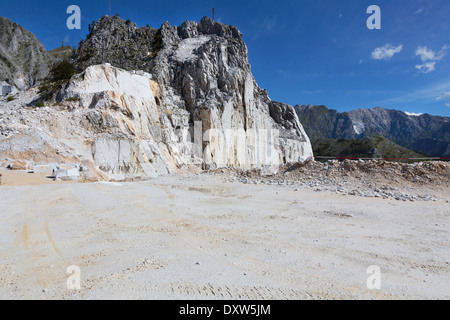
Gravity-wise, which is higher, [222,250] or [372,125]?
[372,125]

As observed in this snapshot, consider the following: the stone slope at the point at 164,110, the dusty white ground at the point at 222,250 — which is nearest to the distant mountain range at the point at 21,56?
the stone slope at the point at 164,110

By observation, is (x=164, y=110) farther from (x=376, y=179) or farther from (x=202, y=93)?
(x=376, y=179)

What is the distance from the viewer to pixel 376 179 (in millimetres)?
10477

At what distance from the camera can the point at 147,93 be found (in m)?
31.1

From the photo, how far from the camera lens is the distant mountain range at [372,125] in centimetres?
15625

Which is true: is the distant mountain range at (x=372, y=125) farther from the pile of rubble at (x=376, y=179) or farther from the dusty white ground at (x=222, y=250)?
the dusty white ground at (x=222, y=250)

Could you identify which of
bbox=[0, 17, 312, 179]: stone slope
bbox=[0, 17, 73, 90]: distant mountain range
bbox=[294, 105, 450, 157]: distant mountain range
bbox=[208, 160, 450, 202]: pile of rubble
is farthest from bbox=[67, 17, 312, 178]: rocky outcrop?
bbox=[294, 105, 450, 157]: distant mountain range

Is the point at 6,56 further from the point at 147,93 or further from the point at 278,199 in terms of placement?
the point at 278,199

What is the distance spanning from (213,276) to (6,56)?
107110 millimetres

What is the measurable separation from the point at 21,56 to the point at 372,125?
8852 inches

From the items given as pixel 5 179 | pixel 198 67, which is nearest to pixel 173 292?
pixel 5 179

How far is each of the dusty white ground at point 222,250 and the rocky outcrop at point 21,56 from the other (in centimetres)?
8943

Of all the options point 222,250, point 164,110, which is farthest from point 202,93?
point 222,250

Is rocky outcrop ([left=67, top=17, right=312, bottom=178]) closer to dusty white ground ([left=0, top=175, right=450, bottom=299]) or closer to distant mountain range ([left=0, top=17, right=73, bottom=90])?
dusty white ground ([left=0, top=175, right=450, bottom=299])
